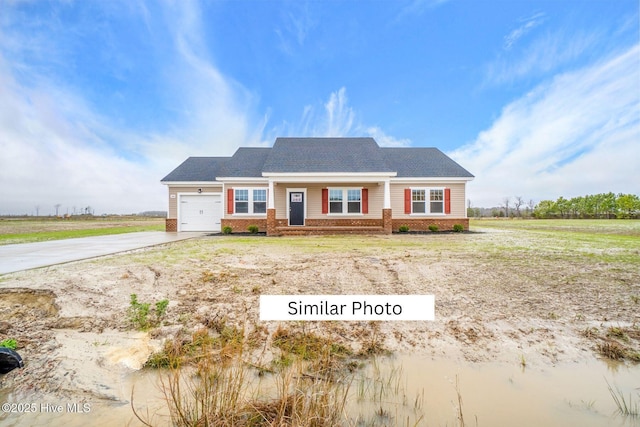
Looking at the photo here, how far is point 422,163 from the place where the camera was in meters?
17.8

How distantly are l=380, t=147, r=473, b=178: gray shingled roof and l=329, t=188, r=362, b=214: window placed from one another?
10.4 feet

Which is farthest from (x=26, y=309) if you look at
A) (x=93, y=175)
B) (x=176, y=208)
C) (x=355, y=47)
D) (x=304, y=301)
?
(x=93, y=175)

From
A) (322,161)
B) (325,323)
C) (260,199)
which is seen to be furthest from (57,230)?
(325,323)

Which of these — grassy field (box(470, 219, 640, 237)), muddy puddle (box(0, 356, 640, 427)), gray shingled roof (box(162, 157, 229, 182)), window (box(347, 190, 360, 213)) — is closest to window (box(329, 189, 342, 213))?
window (box(347, 190, 360, 213))

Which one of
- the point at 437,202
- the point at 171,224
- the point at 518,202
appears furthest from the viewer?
the point at 518,202

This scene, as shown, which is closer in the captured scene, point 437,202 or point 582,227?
point 437,202

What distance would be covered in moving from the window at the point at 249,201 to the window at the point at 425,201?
894cm

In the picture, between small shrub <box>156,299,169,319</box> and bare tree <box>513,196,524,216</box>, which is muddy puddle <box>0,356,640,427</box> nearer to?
small shrub <box>156,299,169,319</box>

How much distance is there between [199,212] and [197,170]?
2.94 m

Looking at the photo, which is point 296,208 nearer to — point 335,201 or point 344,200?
point 335,201

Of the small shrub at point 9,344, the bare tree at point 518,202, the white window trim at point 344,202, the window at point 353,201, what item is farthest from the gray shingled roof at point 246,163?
the bare tree at point 518,202

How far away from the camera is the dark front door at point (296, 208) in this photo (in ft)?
54.4

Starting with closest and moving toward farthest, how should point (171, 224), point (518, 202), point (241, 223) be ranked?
point (241, 223)
point (171, 224)
point (518, 202)

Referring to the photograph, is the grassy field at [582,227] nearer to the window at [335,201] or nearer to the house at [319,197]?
the house at [319,197]
